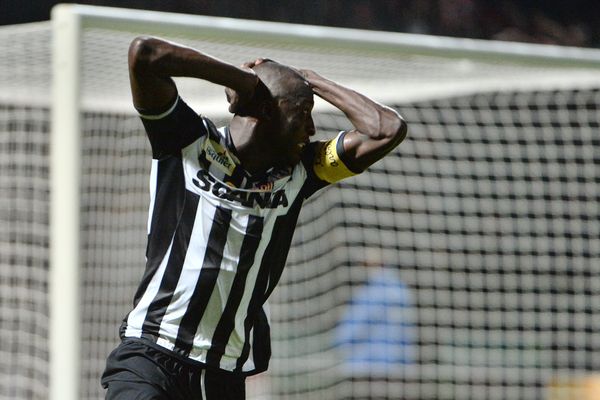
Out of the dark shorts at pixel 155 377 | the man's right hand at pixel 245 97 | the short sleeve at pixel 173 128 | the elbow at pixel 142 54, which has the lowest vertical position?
the dark shorts at pixel 155 377

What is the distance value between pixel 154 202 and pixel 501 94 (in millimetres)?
3971

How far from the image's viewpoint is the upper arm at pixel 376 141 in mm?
3543

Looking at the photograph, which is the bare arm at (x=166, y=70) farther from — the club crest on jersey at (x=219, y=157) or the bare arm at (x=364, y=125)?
the bare arm at (x=364, y=125)

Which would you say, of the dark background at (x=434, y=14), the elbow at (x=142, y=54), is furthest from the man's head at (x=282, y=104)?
the dark background at (x=434, y=14)

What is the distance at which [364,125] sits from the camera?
3.57m

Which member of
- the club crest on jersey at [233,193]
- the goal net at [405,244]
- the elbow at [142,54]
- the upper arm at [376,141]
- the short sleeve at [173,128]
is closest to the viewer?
the elbow at [142,54]

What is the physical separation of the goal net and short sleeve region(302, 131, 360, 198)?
2428 mm

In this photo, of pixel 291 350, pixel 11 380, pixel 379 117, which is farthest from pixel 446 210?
pixel 379 117

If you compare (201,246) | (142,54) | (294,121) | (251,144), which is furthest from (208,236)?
(142,54)

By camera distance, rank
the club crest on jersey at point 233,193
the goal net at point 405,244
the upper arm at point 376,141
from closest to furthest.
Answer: the club crest on jersey at point 233,193 → the upper arm at point 376,141 → the goal net at point 405,244

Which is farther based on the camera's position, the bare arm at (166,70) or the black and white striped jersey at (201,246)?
the black and white striped jersey at (201,246)

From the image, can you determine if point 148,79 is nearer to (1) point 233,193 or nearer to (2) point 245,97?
(2) point 245,97

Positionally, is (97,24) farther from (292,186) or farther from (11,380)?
(11,380)

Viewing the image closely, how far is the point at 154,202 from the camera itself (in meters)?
3.34
